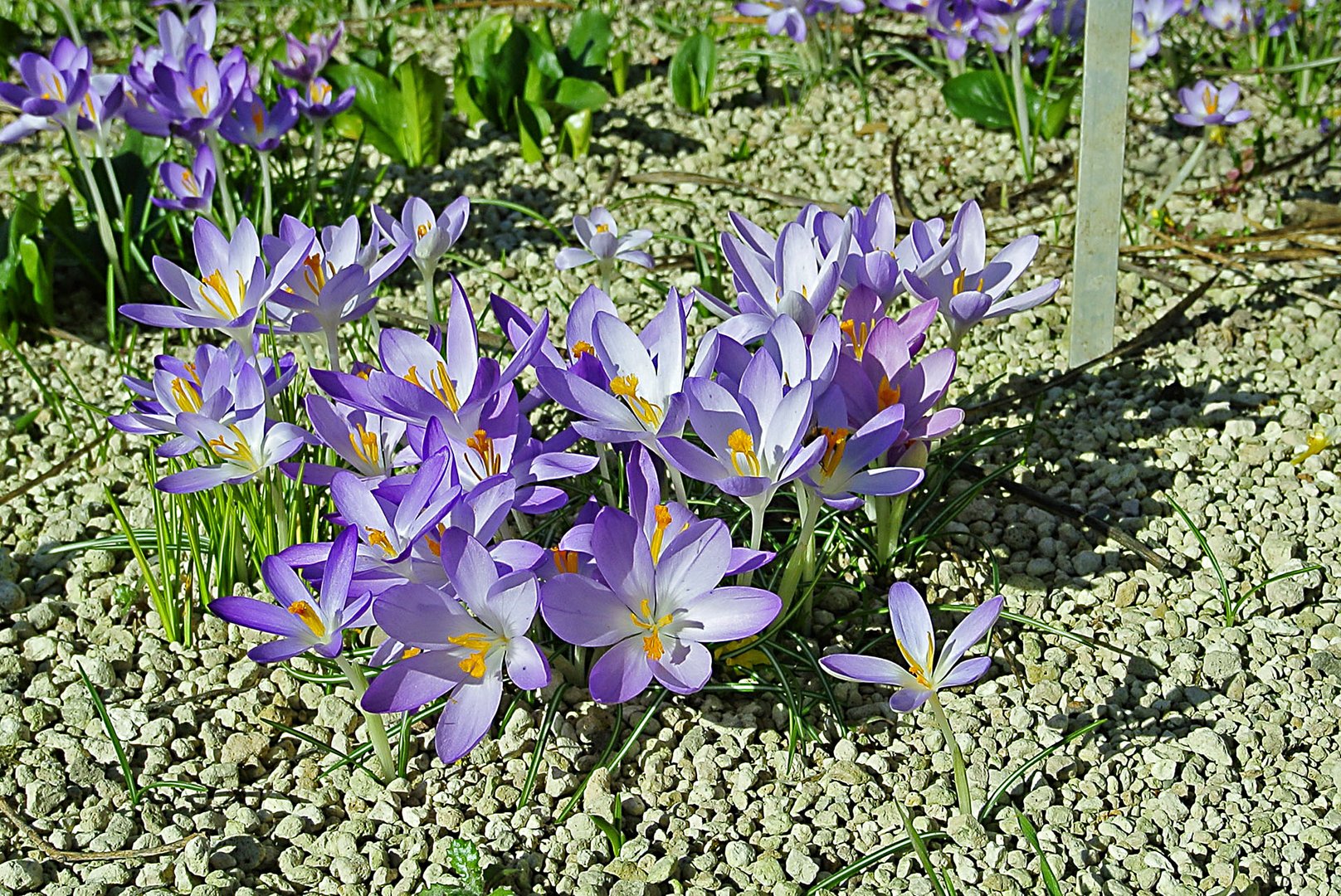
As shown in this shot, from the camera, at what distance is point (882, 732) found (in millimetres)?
1645

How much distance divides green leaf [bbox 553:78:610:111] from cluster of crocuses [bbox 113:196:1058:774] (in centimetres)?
132

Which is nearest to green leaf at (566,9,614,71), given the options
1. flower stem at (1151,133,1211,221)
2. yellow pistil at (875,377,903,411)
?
flower stem at (1151,133,1211,221)

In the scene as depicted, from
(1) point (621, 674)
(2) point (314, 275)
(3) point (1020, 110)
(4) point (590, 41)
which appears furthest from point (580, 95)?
(1) point (621, 674)

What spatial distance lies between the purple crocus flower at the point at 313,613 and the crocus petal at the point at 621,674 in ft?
0.86

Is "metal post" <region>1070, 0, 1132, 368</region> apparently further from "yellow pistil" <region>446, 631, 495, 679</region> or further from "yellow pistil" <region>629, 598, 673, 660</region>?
"yellow pistil" <region>446, 631, 495, 679</region>

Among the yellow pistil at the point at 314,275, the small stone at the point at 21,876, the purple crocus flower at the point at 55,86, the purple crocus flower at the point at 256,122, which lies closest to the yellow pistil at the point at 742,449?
the yellow pistil at the point at 314,275

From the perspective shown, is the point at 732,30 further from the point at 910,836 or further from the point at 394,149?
the point at 910,836

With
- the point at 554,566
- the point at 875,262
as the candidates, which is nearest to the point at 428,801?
the point at 554,566

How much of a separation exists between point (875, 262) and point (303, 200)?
1535 mm

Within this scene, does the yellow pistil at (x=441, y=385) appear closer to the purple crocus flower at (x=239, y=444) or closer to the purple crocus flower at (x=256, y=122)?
the purple crocus flower at (x=239, y=444)

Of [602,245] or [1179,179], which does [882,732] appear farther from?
[1179,179]

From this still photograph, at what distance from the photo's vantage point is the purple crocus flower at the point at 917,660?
1.38m

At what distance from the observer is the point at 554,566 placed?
4.91ft

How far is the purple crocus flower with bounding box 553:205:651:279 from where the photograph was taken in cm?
186
